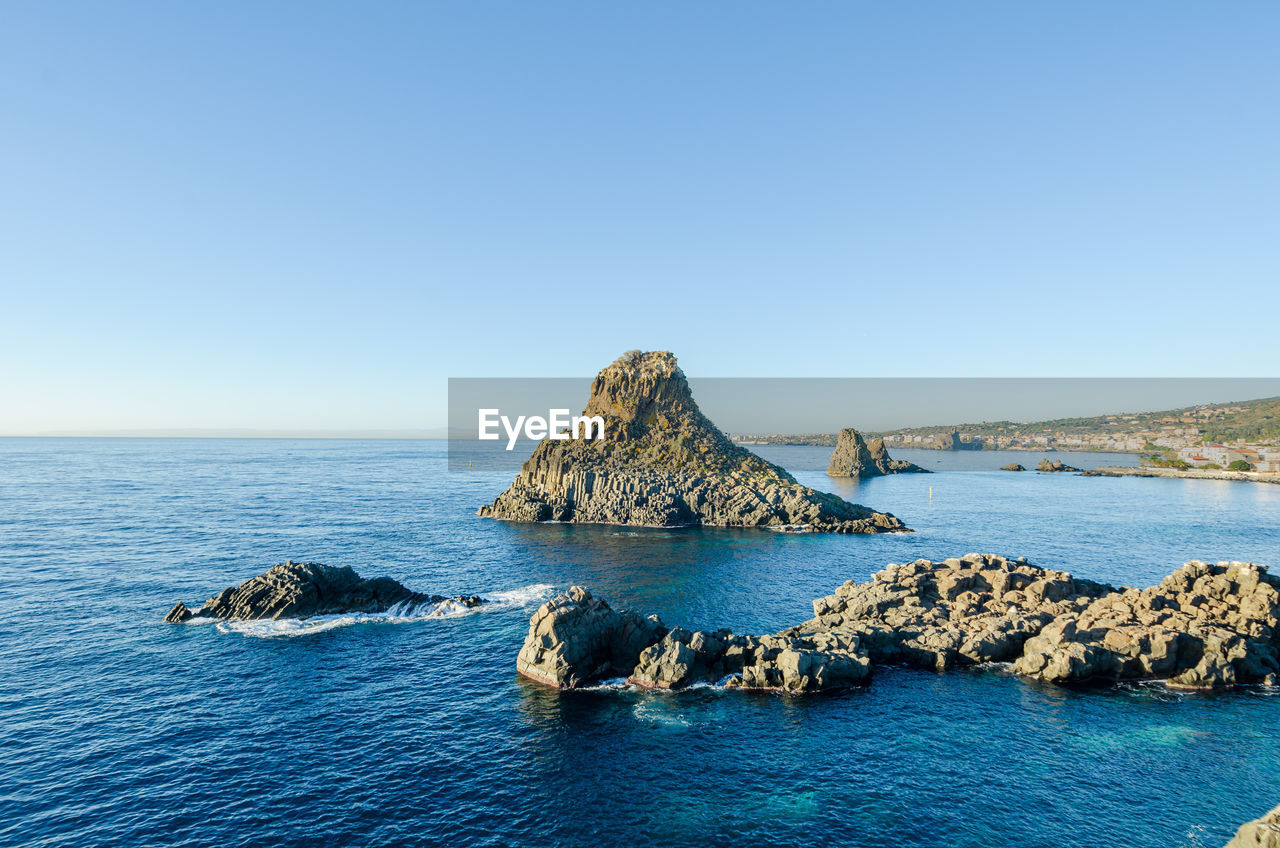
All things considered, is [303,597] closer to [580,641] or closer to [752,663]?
[580,641]

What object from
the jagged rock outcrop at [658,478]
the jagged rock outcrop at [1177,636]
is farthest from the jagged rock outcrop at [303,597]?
the jagged rock outcrop at [1177,636]

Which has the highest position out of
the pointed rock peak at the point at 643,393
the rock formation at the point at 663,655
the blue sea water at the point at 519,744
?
the pointed rock peak at the point at 643,393

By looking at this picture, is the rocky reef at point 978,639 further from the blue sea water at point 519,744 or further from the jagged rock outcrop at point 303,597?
the jagged rock outcrop at point 303,597

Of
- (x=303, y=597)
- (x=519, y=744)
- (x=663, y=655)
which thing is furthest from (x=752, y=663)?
(x=303, y=597)

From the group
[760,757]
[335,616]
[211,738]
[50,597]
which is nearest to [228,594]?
[335,616]

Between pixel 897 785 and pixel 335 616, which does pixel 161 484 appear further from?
pixel 897 785

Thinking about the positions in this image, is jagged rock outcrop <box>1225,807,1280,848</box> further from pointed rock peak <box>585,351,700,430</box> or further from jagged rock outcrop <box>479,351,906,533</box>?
pointed rock peak <box>585,351,700,430</box>
